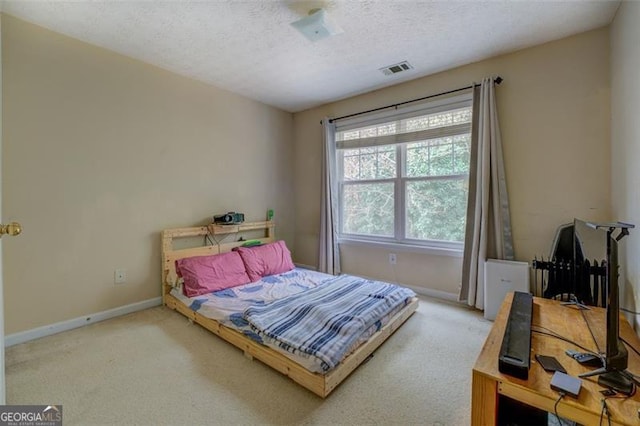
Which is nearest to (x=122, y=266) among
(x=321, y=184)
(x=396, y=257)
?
(x=321, y=184)

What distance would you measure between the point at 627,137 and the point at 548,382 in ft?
5.98

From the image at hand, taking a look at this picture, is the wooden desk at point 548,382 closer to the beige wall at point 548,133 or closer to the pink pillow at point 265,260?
the beige wall at point 548,133

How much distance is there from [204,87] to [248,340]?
2.86m

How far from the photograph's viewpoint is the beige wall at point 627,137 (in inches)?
65.4

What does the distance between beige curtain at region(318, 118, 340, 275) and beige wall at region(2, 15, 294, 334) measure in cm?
129

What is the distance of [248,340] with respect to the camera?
2.01 metres

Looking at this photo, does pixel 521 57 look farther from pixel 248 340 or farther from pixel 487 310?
pixel 248 340

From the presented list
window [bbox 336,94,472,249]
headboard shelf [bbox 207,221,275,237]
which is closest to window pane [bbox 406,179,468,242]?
window [bbox 336,94,472,249]

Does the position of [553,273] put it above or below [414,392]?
above

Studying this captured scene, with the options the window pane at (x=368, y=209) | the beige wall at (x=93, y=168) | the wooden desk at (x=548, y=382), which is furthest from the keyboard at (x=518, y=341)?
the beige wall at (x=93, y=168)

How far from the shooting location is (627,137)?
73.0 inches

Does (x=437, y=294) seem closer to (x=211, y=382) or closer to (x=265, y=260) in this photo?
(x=265, y=260)

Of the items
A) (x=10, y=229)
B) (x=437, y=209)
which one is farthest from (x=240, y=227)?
(x=10, y=229)

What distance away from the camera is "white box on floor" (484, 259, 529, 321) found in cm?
251
